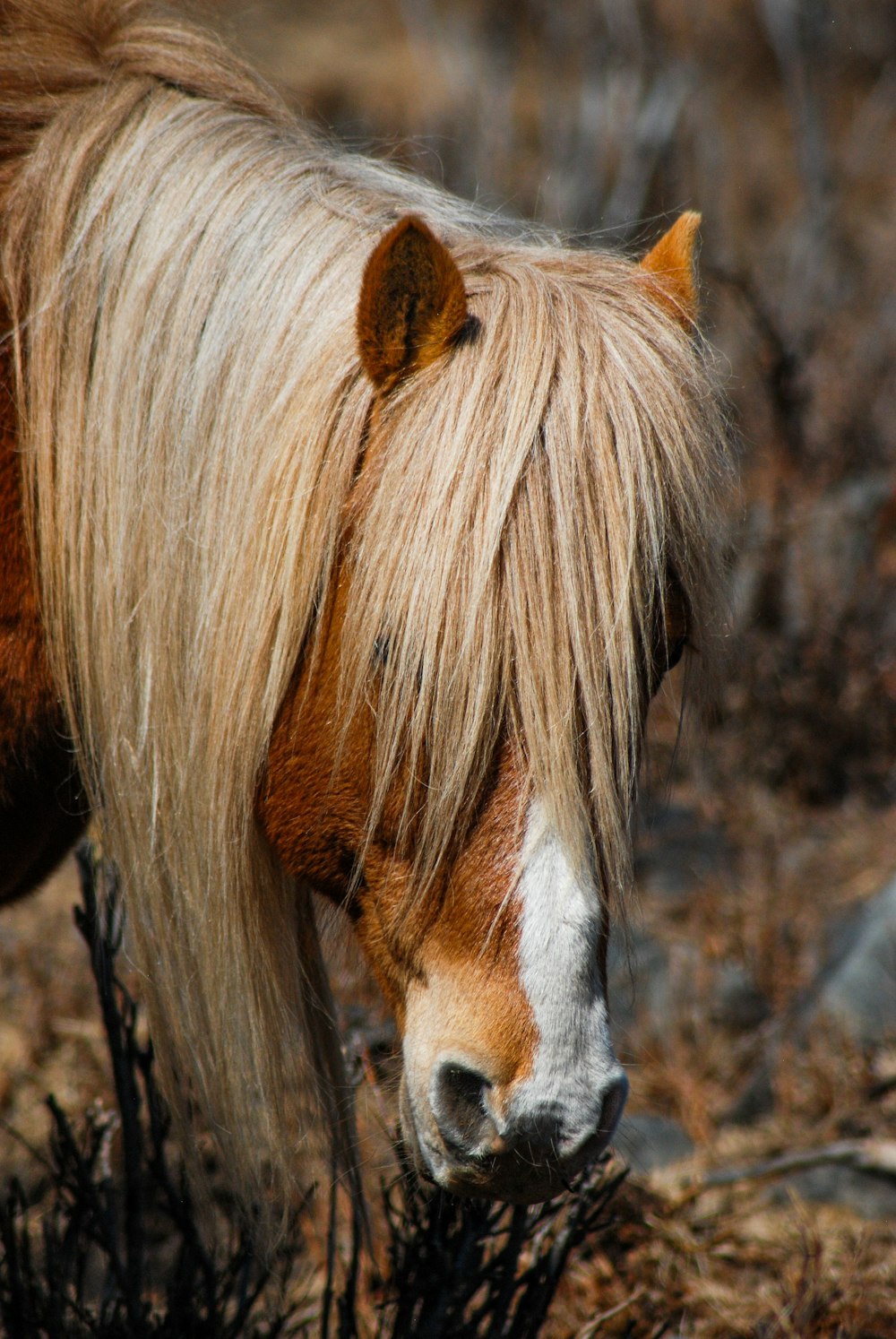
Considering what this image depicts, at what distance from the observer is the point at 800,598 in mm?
4289

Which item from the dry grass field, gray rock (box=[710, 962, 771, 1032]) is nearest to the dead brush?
the dry grass field

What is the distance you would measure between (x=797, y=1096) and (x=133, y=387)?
90.7 inches

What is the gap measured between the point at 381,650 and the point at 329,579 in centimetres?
12

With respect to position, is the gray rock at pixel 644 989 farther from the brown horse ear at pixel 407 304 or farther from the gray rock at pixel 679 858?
the brown horse ear at pixel 407 304

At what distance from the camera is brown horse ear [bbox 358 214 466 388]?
1.26 m

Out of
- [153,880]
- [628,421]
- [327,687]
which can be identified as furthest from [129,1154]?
[628,421]

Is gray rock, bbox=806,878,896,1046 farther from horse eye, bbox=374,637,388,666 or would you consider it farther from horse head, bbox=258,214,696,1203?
horse eye, bbox=374,637,388,666

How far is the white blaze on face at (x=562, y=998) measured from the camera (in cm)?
118

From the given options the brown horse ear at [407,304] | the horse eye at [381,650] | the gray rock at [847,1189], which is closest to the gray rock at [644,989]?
the gray rock at [847,1189]

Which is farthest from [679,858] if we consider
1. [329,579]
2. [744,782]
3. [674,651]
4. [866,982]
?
[329,579]

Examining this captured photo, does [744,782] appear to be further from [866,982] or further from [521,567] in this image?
[521,567]

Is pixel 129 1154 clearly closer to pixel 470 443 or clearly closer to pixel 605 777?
pixel 605 777

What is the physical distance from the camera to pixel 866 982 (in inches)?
118

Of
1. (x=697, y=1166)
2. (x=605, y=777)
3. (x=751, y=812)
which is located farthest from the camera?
(x=751, y=812)
